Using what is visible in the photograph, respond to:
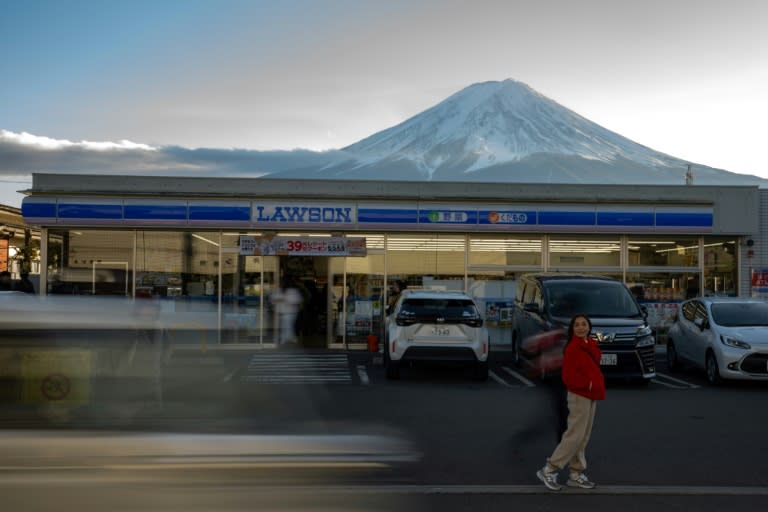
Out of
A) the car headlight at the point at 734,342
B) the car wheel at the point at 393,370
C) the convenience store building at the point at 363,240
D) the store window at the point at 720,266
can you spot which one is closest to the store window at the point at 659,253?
the convenience store building at the point at 363,240

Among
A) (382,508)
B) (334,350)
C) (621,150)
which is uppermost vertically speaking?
(621,150)

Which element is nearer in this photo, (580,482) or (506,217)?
(580,482)

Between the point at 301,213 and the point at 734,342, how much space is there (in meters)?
11.2

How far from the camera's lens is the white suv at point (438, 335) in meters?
14.8

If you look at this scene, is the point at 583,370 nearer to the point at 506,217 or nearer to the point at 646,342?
the point at 646,342

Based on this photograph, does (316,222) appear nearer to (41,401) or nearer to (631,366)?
(631,366)

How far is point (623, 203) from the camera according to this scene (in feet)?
71.9

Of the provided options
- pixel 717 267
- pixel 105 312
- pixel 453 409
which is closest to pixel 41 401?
pixel 105 312

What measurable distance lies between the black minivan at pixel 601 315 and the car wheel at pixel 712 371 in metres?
1.01

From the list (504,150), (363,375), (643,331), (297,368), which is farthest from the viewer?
(504,150)

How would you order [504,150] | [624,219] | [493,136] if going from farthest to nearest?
[493,136] → [504,150] → [624,219]

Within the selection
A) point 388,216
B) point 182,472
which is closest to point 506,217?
point 388,216

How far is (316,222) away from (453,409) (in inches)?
417

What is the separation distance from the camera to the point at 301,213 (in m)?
21.4
